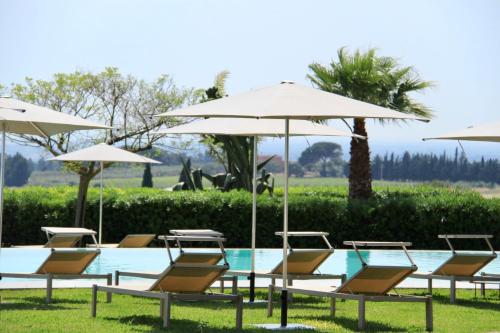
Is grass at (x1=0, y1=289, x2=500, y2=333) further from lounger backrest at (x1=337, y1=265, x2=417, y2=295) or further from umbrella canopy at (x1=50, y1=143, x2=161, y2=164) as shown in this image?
umbrella canopy at (x1=50, y1=143, x2=161, y2=164)

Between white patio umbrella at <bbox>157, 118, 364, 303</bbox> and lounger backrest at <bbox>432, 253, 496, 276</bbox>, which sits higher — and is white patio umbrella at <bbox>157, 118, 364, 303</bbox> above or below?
above

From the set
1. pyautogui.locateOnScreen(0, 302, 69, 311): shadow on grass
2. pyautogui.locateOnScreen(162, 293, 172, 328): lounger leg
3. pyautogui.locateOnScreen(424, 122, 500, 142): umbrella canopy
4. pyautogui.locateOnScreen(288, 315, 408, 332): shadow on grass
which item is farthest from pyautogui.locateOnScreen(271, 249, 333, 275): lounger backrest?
pyautogui.locateOnScreen(162, 293, 172, 328): lounger leg

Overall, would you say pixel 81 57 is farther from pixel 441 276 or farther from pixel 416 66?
pixel 441 276

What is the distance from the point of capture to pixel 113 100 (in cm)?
3170

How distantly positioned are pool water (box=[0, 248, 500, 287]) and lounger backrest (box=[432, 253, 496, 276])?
4266mm

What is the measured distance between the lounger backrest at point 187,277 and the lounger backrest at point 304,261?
295 centimetres

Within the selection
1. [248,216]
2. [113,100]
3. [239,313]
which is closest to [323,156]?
[113,100]

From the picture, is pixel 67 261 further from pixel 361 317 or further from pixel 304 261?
pixel 361 317

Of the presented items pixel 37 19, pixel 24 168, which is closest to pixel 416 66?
pixel 37 19

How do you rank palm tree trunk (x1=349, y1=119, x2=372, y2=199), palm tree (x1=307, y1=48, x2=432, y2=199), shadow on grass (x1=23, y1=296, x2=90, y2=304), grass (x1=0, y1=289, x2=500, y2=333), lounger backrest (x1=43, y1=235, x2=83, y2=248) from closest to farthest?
grass (x1=0, y1=289, x2=500, y2=333), shadow on grass (x1=23, y1=296, x2=90, y2=304), lounger backrest (x1=43, y1=235, x2=83, y2=248), palm tree trunk (x1=349, y1=119, x2=372, y2=199), palm tree (x1=307, y1=48, x2=432, y2=199)

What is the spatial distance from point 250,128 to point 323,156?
145369 mm

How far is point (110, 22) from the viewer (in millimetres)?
78688

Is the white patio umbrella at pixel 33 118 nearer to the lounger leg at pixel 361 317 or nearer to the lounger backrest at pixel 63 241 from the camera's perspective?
the lounger leg at pixel 361 317

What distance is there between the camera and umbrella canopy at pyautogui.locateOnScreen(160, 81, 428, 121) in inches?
391
